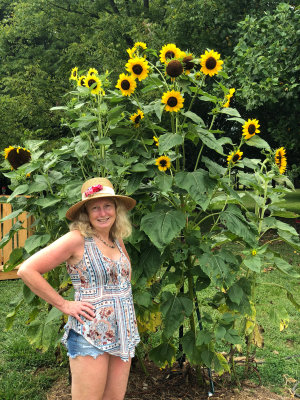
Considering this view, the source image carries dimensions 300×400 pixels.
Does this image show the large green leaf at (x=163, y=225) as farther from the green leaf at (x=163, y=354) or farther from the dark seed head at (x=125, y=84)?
the green leaf at (x=163, y=354)

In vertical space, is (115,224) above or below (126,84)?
below

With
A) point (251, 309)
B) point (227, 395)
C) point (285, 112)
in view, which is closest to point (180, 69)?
point (251, 309)

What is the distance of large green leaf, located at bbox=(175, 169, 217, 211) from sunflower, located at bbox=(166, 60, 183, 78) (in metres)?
0.57

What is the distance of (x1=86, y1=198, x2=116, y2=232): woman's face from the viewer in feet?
8.18

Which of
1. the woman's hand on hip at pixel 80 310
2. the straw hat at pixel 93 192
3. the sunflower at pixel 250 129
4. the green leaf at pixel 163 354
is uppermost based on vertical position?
the sunflower at pixel 250 129

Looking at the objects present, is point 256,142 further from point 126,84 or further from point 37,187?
point 37,187

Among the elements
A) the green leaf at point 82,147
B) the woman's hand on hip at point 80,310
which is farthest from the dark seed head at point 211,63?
the woman's hand on hip at point 80,310

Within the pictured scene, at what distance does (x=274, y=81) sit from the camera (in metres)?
8.76

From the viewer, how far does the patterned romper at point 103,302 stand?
231cm

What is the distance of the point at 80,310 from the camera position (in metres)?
2.29

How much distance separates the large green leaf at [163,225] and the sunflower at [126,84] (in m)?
0.74

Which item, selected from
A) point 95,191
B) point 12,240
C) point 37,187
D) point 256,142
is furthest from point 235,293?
point 12,240

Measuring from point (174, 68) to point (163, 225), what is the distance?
89 centimetres

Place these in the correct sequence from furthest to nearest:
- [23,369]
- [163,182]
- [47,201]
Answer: [23,369], [47,201], [163,182]
